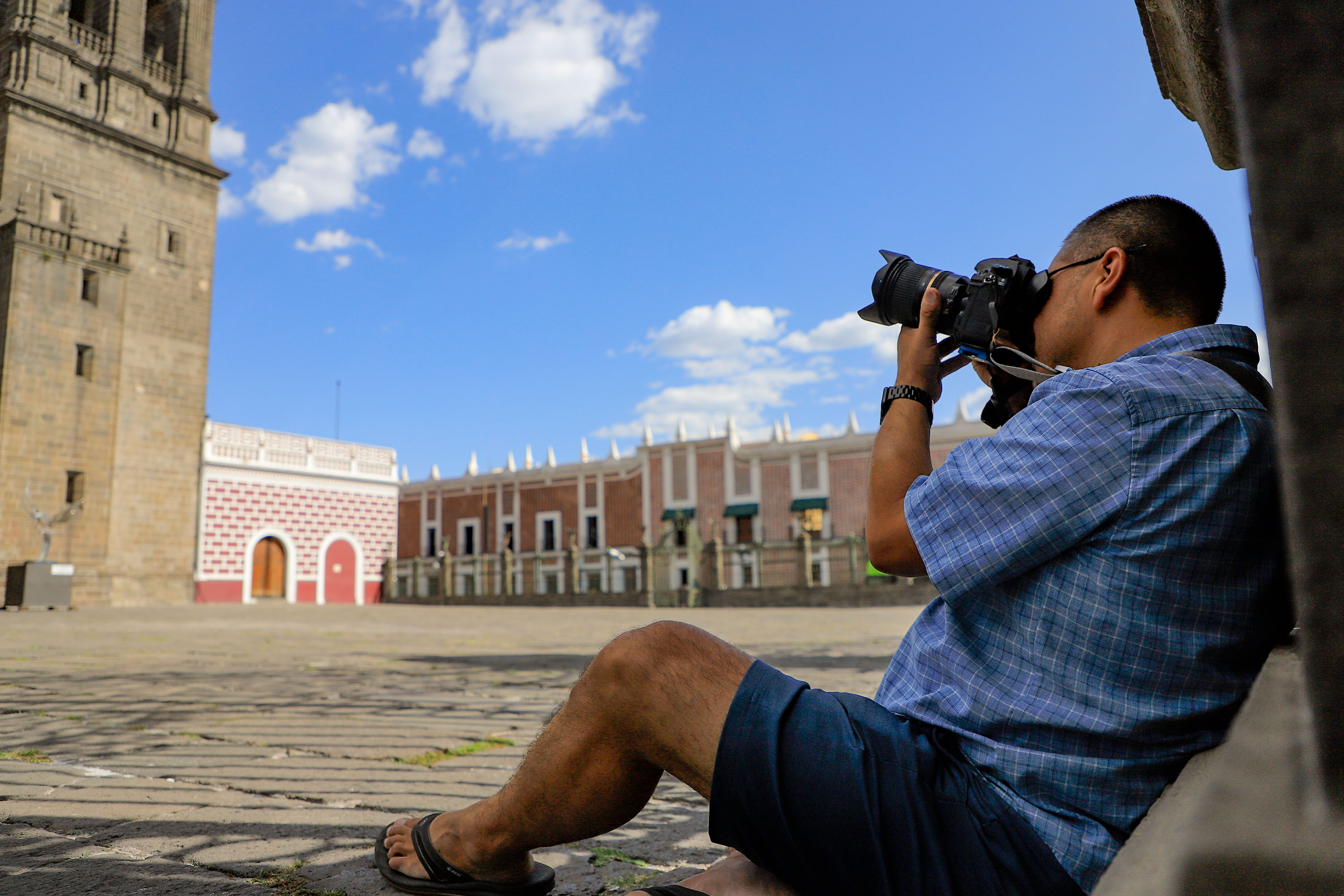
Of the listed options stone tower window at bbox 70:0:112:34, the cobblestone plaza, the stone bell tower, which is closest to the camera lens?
the cobblestone plaza

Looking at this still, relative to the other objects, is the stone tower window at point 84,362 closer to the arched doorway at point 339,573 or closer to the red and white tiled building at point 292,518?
the red and white tiled building at point 292,518

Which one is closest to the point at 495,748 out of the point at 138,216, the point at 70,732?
the point at 70,732

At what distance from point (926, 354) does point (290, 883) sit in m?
1.53

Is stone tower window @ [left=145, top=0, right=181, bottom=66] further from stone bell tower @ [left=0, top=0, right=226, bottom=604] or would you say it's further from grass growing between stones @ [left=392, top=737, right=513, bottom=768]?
grass growing between stones @ [left=392, top=737, right=513, bottom=768]

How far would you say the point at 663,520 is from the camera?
28453 millimetres

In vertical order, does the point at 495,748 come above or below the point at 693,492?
below

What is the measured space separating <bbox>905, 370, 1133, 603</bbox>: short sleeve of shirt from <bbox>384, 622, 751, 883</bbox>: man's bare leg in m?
0.33

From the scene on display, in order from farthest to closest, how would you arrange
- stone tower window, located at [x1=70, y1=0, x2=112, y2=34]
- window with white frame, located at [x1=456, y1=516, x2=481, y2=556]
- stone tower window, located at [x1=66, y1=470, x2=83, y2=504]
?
window with white frame, located at [x1=456, y1=516, x2=481, y2=556], stone tower window, located at [x1=70, y1=0, x2=112, y2=34], stone tower window, located at [x1=66, y1=470, x2=83, y2=504]

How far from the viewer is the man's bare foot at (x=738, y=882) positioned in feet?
3.88

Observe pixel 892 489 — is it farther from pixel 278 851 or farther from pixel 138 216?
pixel 138 216

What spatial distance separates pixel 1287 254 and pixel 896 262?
5.26 ft

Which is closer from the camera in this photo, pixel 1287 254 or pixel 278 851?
pixel 1287 254

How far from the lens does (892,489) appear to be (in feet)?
4.61

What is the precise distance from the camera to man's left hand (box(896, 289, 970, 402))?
1.64 metres
